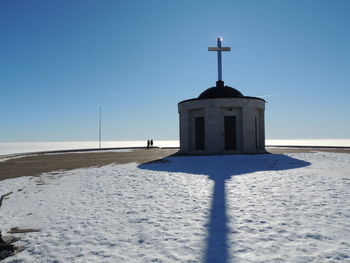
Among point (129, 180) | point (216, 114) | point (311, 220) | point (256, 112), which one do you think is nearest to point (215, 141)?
point (216, 114)

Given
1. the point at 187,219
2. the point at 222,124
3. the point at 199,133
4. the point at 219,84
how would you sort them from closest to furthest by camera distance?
the point at 187,219, the point at 222,124, the point at 199,133, the point at 219,84

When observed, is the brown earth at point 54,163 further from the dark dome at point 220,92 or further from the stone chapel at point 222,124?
the dark dome at point 220,92

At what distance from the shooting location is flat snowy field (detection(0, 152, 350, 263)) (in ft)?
16.0

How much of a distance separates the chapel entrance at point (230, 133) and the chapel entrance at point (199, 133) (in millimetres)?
2184

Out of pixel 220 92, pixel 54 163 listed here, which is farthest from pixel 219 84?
pixel 54 163

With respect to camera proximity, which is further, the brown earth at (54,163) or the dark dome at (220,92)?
the dark dome at (220,92)

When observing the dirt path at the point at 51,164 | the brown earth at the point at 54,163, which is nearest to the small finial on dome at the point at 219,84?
the brown earth at the point at 54,163

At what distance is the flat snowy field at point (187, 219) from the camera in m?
4.87

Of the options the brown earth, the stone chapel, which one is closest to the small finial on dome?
the stone chapel

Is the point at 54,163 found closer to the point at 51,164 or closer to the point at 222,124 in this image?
the point at 51,164

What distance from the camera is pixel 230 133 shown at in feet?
72.8

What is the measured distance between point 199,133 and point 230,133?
2866mm

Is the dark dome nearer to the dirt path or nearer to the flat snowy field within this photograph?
the dirt path

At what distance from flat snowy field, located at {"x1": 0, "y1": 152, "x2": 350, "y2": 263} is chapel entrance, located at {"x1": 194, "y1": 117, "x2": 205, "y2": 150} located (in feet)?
36.9
